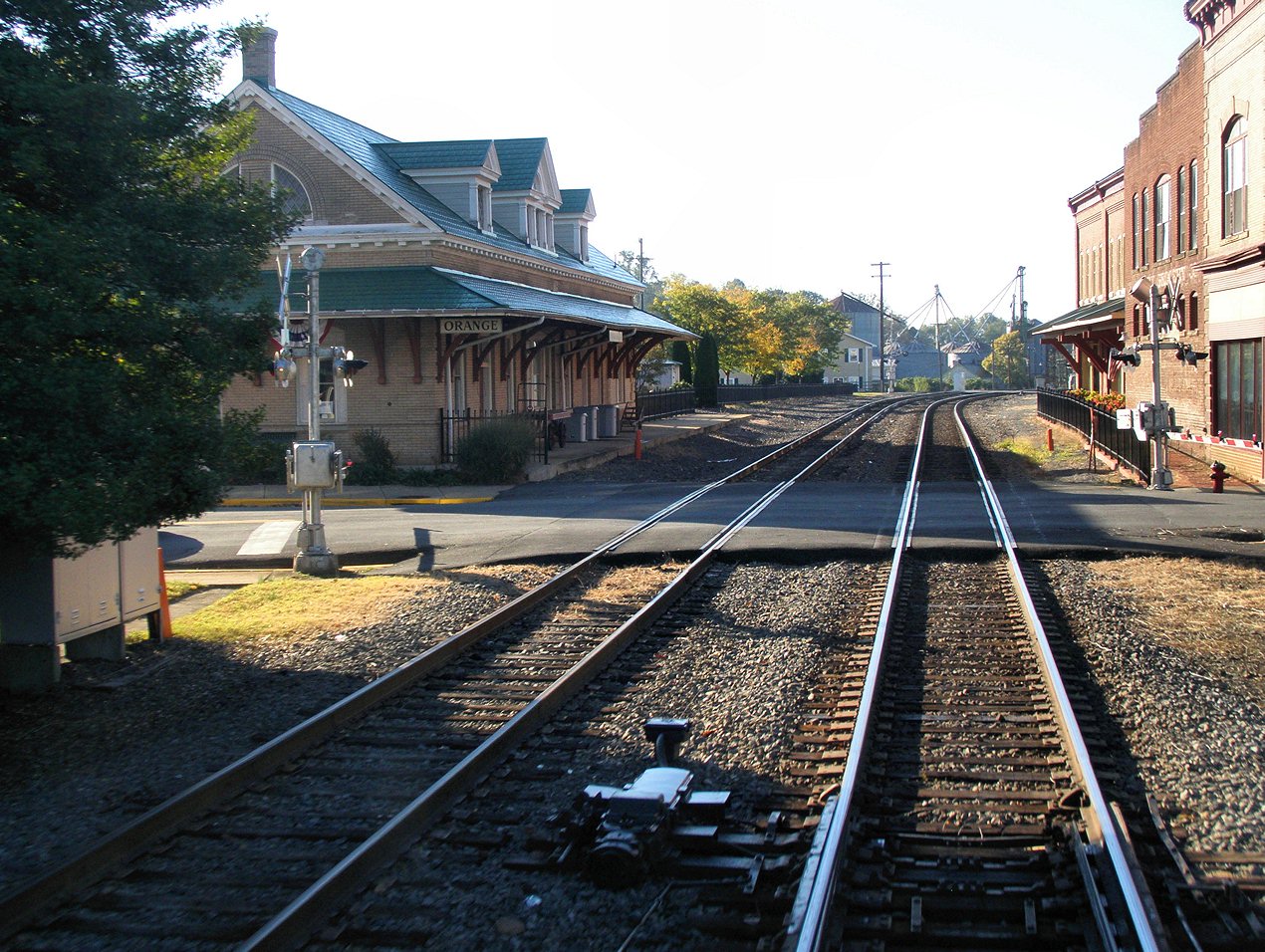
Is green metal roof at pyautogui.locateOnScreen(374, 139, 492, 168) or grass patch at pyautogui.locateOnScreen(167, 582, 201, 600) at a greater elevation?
green metal roof at pyautogui.locateOnScreen(374, 139, 492, 168)

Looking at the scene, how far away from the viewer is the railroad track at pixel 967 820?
4.87 metres

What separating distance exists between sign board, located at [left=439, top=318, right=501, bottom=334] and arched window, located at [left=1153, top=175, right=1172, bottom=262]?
1684 centimetres

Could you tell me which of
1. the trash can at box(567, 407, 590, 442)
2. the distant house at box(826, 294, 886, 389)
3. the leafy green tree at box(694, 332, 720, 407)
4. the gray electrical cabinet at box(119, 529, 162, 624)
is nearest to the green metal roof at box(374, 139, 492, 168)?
the trash can at box(567, 407, 590, 442)

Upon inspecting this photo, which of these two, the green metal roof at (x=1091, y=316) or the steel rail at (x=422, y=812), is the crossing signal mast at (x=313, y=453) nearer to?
the steel rail at (x=422, y=812)

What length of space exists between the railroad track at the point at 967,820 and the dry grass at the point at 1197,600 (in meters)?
1.32

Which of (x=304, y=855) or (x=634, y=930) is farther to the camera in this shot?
(x=304, y=855)

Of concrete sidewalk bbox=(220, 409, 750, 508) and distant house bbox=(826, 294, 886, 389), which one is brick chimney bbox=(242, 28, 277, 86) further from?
distant house bbox=(826, 294, 886, 389)

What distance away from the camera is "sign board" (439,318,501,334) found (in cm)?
2589

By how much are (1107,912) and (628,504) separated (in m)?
15.8

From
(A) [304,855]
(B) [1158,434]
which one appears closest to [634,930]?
(A) [304,855]

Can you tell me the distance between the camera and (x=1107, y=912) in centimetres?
490

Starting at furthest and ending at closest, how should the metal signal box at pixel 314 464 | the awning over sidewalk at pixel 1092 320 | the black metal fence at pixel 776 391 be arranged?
the black metal fence at pixel 776 391 → the awning over sidewalk at pixel 1092 320 → the metal signal box at pixel 314 464

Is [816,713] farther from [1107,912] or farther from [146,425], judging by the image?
[146,425]

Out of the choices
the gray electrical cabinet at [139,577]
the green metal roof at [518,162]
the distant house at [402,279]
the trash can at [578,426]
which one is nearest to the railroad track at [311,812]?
the gray electrical cabinet at [139,577]
